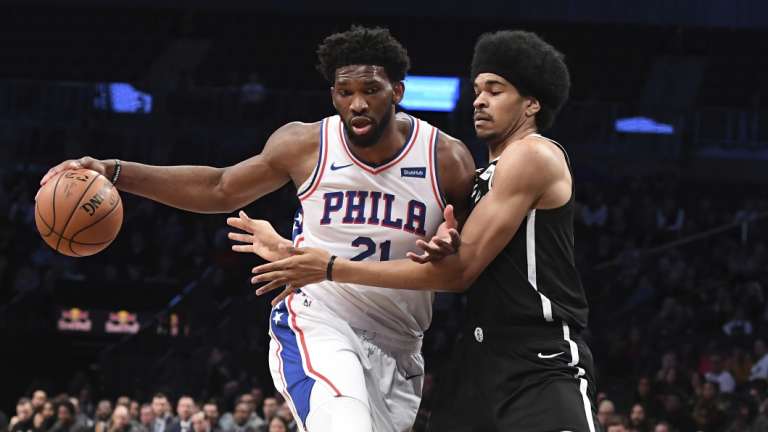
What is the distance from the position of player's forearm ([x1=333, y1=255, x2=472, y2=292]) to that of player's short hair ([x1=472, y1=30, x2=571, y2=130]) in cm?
72

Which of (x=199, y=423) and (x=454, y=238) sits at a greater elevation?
(x=454, y=238)

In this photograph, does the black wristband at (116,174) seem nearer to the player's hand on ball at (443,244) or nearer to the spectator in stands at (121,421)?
the player's hand on ball at (443,244)

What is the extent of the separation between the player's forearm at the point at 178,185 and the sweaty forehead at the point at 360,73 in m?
0.79

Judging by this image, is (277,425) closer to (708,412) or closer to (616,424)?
(616,424)

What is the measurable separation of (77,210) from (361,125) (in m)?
1.29

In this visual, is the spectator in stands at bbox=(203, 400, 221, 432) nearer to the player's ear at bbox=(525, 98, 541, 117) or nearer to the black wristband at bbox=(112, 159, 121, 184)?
the black wristband at bbox=(112, 159, 121, 184)

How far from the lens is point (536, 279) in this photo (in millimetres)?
4293

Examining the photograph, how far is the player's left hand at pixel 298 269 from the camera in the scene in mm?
4336

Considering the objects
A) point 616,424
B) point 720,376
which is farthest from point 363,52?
point 720,376

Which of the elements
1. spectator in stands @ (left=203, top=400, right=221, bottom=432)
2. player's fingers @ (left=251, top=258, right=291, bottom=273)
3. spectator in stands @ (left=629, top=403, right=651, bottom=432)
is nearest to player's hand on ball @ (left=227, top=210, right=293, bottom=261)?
player's fingers @ (left=251, top=258, right=291, bottom=273)

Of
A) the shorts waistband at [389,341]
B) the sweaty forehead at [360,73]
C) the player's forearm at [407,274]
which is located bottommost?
the shorts waistband at [389,341]

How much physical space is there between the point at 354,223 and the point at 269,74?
747 inches

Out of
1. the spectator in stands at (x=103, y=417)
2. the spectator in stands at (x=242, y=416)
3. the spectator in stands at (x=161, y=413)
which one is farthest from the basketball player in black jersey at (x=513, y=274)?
the spectator in stands at (x=103, y=417)

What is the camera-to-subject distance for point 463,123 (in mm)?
18438
